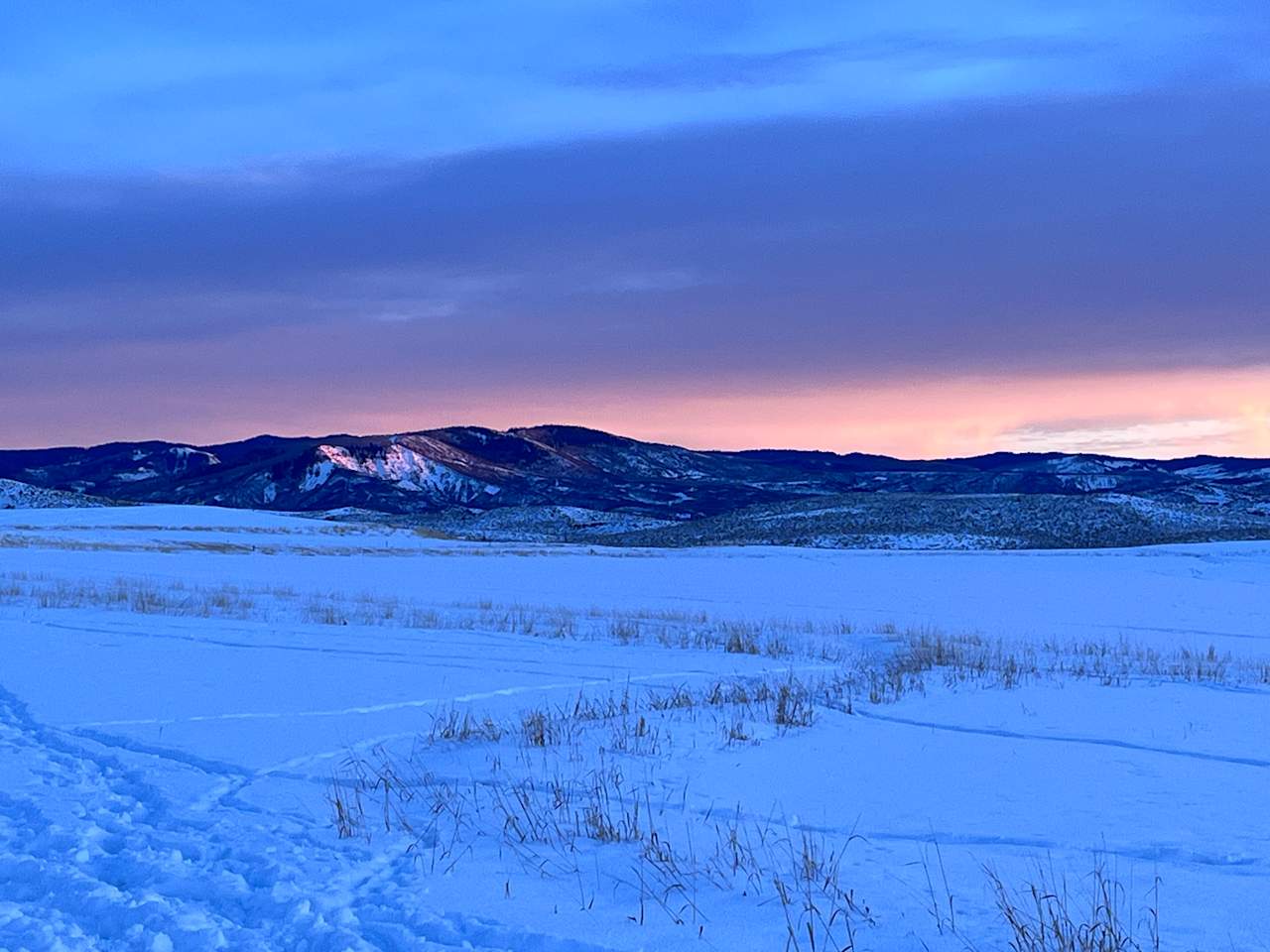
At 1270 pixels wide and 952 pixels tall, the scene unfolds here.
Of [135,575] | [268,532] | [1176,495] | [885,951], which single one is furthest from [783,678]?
[1176,495]

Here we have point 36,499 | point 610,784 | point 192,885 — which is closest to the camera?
point 192,885

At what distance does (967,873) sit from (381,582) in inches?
1172

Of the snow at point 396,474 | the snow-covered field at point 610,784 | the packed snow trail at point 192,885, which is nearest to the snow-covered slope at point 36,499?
the snow at point 396,474

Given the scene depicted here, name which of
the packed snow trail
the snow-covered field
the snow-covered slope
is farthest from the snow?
the packed snow trail

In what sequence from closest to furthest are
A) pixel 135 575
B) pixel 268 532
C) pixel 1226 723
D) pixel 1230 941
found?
pixel 1230 941, pixel 1226 723, pixel 135 575, pixel 268 532

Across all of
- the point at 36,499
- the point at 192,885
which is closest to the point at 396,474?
the point at 36,499

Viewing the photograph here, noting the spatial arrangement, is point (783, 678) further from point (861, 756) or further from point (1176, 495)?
point (1176, 495)

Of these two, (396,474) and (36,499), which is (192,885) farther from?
(396,474)

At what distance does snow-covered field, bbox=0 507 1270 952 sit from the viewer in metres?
5.44

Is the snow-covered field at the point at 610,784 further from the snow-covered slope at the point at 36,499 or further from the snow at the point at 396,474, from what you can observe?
the snow at the point at 396,474

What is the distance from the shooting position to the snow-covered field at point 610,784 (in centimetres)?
544

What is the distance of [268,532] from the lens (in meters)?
68.4

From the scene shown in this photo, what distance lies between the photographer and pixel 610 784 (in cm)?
801

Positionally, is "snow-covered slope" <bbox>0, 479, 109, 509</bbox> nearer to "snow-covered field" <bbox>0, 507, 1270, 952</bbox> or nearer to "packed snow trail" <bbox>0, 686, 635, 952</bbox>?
"snow-covered field" <bbox>0, 507, 1270, 952</bbox>
